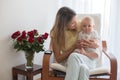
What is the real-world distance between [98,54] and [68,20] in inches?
19.7

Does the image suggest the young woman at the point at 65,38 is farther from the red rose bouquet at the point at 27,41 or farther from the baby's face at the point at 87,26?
the red rose bouquet at the point at 27,41

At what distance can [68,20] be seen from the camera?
229 centimetres

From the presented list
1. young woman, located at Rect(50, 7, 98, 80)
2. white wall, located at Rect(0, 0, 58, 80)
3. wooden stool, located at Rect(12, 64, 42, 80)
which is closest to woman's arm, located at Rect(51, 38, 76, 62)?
young woman, located at Rect(50, 7, 98, 80)

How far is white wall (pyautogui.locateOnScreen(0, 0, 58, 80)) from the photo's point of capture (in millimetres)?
2424

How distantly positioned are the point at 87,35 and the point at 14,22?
0.91 m

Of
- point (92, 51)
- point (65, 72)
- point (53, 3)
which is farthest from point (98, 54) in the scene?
point (53, 3)

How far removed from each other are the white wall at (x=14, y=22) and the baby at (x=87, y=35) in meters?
0.77

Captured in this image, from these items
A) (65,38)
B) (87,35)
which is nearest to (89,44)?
(87,35)

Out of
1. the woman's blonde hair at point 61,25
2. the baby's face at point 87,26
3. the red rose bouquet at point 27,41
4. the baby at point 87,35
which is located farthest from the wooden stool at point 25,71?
the baby's face at point 87,26

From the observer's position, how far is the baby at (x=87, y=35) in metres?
2.26

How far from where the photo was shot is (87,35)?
2348 millimetres

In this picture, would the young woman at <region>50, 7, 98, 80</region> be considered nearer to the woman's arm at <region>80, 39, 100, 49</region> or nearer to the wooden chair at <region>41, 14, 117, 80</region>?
the woman's arm at <region>80, 39, 100, 49</region>

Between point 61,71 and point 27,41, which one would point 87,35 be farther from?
point 27,41

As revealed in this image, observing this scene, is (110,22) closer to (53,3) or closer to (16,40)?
(53,3)
